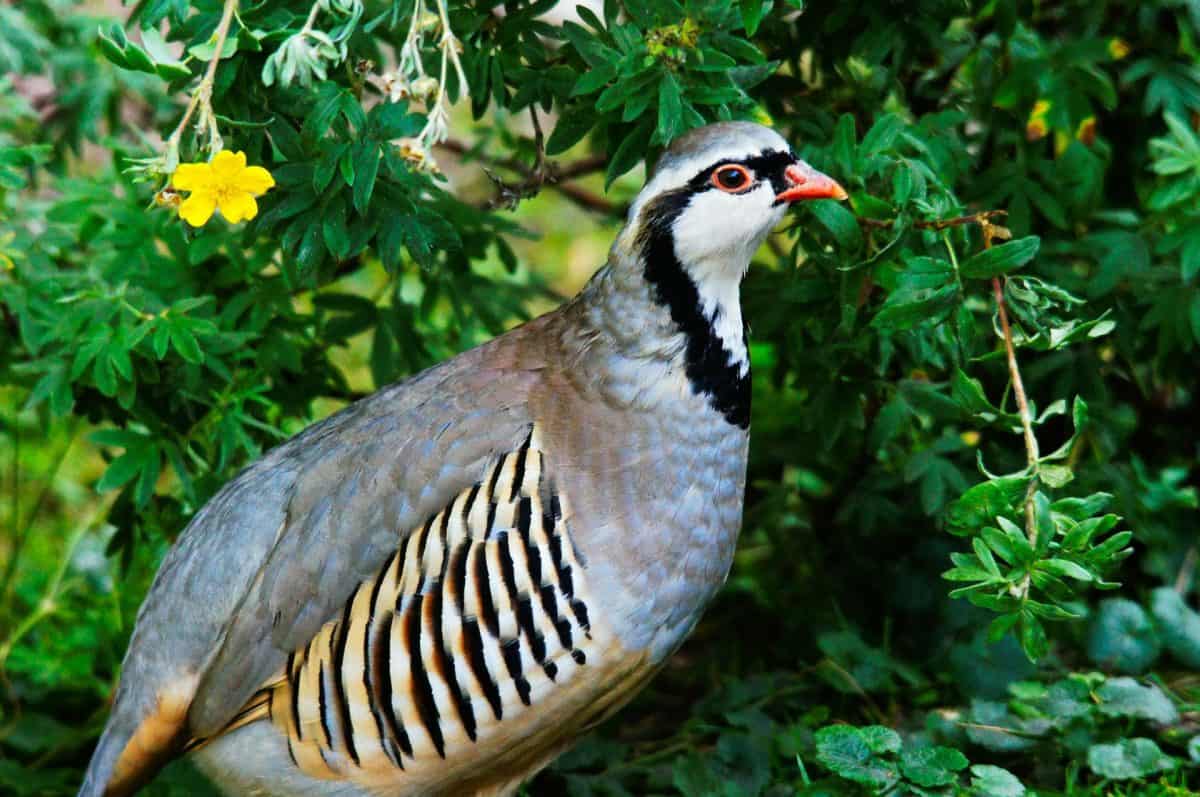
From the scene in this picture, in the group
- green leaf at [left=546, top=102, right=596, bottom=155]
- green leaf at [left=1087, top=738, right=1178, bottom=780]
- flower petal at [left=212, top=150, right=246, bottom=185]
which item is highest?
flower petal at [left=212, top=150, right=246, bottom=185]

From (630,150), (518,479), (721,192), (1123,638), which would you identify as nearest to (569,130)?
(630,150)

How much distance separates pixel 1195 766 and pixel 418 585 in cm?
182

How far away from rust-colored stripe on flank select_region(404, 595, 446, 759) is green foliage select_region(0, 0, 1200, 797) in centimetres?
72

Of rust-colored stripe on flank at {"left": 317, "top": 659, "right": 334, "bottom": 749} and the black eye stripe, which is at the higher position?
the black eye stripe

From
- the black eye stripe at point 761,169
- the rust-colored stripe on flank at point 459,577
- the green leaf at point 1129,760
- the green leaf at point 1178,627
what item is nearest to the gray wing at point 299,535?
the rust-colored stripe on flank at point 459,577

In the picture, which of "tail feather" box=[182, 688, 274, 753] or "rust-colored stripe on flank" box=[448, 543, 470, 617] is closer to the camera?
"rust-colored stripe on flank" box=[448, 543, 470, 617]

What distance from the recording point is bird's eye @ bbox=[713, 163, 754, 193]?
2.71 m

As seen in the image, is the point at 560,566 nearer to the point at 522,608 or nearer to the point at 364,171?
the point at 522,608

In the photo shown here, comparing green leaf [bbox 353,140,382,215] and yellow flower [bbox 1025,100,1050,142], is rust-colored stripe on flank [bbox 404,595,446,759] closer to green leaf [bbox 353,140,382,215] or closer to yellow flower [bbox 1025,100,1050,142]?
green leaf [bbox 353,140,382,215]

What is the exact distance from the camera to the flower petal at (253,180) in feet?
8.32

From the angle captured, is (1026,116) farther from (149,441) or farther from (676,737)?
(149,441)

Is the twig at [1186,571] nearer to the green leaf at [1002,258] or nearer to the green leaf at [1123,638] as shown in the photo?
the green leaf at [1123,638]

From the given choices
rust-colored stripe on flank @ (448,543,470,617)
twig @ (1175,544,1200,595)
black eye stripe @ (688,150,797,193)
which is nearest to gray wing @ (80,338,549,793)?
rust-colored stripe on flank @ (448,543,470,617)

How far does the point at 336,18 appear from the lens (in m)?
2.72
